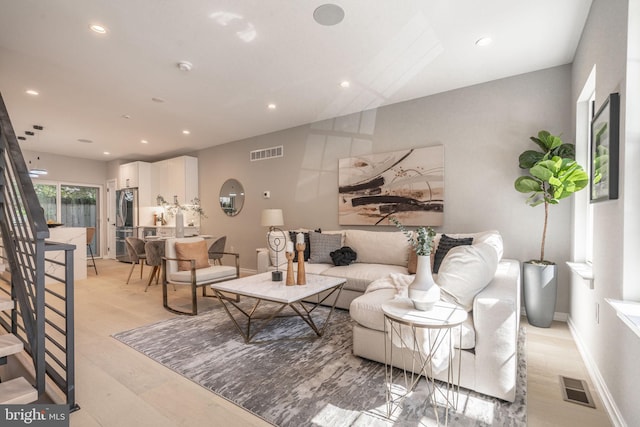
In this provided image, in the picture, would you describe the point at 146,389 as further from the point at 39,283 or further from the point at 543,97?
the point at 543,97

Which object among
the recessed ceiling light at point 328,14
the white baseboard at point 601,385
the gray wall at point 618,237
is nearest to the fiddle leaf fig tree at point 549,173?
the gray wall at point 618,237

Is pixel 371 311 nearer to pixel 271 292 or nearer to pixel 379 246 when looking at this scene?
pixel 271 292

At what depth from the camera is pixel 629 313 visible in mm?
1385

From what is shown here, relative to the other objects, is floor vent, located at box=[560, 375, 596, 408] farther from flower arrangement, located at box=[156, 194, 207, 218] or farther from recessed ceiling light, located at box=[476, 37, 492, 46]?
flower arrangement, located at box=[156, 194, 207, 218]

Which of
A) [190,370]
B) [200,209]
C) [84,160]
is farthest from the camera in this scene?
[84,160]

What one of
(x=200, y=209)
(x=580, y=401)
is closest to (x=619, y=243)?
(x=580, y=401)

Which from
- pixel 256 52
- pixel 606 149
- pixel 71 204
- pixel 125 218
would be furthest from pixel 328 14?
pixel 71 204

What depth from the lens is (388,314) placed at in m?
1.70

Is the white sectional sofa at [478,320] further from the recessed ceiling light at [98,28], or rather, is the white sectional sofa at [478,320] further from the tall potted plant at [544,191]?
the recessed ceiling light at [98,28]

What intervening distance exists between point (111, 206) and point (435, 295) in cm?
907

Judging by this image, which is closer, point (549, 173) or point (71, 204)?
point (549, 173)

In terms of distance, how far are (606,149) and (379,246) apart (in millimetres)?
2424

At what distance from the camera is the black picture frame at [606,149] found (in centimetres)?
172

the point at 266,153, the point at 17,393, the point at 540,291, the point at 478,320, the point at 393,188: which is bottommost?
the point at 17,393
